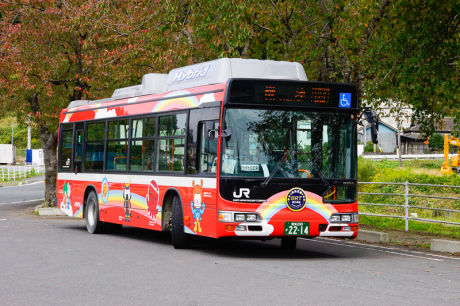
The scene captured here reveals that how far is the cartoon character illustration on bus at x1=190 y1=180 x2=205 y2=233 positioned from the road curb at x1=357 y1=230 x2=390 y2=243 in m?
5.16

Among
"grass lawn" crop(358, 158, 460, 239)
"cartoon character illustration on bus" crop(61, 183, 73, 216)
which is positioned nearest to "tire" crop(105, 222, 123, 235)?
"cartoon character illustration on bus" crop(61, 183, 73, 216)

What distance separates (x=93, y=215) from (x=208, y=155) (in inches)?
243

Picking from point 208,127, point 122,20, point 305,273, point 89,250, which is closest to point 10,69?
point 122,20

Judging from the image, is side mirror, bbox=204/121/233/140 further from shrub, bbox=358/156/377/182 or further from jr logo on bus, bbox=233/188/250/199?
shrub, bbox=358/156/377/182

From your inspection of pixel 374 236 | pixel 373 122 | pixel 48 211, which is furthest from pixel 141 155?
pixel 48 211

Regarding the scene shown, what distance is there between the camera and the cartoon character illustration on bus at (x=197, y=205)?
12180 millimetres

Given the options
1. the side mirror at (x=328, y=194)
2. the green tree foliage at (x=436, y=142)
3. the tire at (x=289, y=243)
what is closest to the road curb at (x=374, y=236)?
the tire at (x=289, y=243)

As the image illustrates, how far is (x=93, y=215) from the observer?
17.2 metres

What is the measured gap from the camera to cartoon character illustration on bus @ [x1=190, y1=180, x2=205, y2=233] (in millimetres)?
12180

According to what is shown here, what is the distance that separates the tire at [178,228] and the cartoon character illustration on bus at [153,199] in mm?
754

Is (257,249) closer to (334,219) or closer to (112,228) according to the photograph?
(334,219)

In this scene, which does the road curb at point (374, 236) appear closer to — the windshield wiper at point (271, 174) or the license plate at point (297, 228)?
the license plate at point (297, 228)

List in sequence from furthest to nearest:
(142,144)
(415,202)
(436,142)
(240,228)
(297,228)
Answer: (436,142) → (415,202) → (142,144) → (297,228) → (240,228)

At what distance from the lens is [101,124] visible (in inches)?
662
